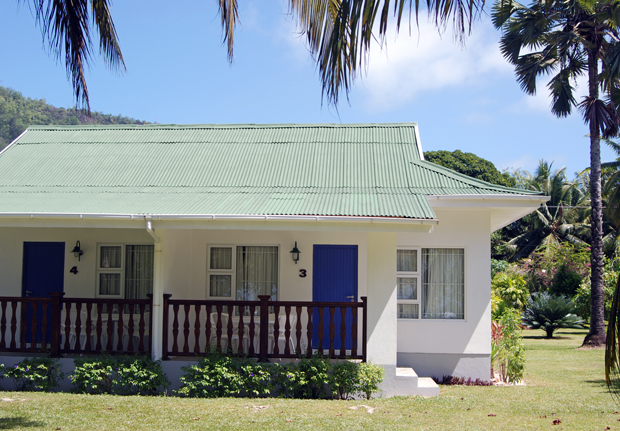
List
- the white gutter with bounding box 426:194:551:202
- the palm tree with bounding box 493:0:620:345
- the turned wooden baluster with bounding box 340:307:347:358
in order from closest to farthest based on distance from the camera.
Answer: the turned wooden baluster with bounding box 340:307:347:358
the white gutter with bounding box 426:194:551:202
the palm tree with bounding box 493:0:620:345

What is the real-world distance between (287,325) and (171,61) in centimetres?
485

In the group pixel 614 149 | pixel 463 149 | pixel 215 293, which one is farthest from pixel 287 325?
pixel 463 149

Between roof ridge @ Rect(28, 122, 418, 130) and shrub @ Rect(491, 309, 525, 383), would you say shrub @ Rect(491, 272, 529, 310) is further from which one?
shrub @ Rect(491, 309, 525, 383)

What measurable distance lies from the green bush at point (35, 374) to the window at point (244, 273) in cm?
315

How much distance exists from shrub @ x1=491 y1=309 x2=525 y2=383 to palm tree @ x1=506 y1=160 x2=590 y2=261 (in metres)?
22.3

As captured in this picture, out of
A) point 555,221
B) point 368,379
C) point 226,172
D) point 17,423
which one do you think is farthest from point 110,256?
point 555,221

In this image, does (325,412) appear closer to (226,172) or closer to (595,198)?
(226,172)

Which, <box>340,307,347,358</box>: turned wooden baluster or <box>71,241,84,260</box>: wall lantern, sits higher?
<box>71,241,84,260</box>: wall lantern

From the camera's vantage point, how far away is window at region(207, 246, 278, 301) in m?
10.8

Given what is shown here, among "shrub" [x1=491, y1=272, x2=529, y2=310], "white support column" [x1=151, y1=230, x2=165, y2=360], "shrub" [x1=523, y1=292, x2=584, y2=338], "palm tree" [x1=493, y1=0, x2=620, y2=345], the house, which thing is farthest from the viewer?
"shrub" [x1=491, y1=272, x2=529, y2=310]

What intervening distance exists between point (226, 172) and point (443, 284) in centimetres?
479

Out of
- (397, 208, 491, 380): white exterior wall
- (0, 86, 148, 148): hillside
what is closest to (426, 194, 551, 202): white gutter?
(397, 208, 491, 380): white exterior wall

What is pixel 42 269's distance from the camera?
11.0 meters

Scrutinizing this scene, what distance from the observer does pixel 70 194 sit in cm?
1016
